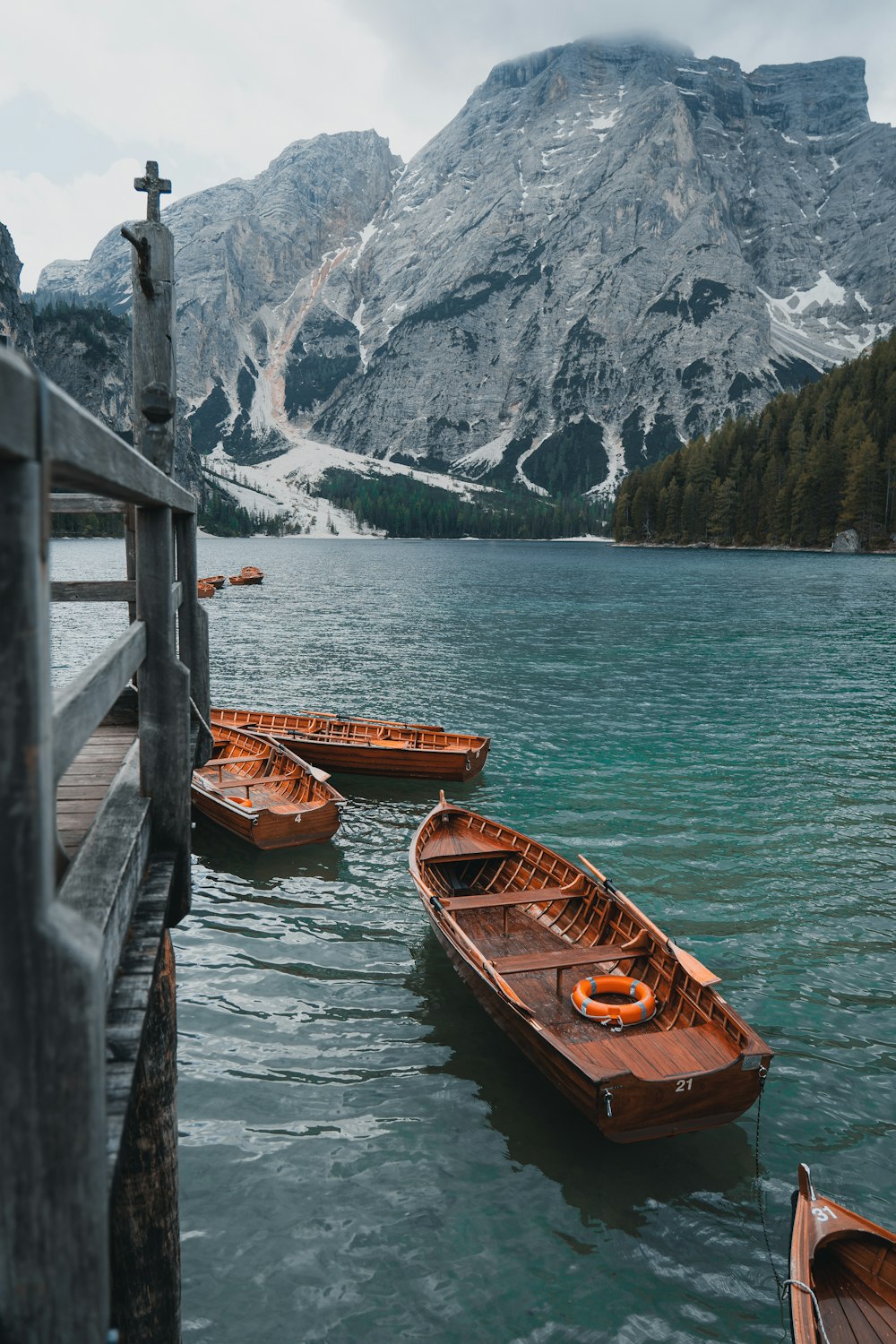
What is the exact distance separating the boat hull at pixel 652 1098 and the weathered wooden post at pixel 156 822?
4.24 metres

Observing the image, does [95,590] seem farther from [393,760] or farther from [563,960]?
[393,760]

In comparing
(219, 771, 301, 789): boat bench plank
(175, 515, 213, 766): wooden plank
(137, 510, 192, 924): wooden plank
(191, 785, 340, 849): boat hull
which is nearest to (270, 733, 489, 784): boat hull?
(219, 771, 301, 789): boat bench plank

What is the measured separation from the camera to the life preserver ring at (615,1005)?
10188 mm

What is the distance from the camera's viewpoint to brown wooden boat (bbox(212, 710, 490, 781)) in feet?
74.3

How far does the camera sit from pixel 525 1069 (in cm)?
1079

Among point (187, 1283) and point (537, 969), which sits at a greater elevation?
point (537, 969)

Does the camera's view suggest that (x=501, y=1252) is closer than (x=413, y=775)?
Yes

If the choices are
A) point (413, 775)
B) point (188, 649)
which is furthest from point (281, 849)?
point (188, 649)

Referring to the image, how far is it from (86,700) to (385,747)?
1990 cm

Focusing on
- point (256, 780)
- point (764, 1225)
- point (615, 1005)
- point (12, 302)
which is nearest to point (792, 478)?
point (256, 780)

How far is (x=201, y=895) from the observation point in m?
15.8

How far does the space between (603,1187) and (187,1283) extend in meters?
4.19

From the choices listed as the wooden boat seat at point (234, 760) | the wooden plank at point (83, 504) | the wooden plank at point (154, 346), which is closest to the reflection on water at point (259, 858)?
the wooden boat seat at point (234, 760)

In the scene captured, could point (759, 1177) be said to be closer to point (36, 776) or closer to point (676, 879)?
point (676, 879)
